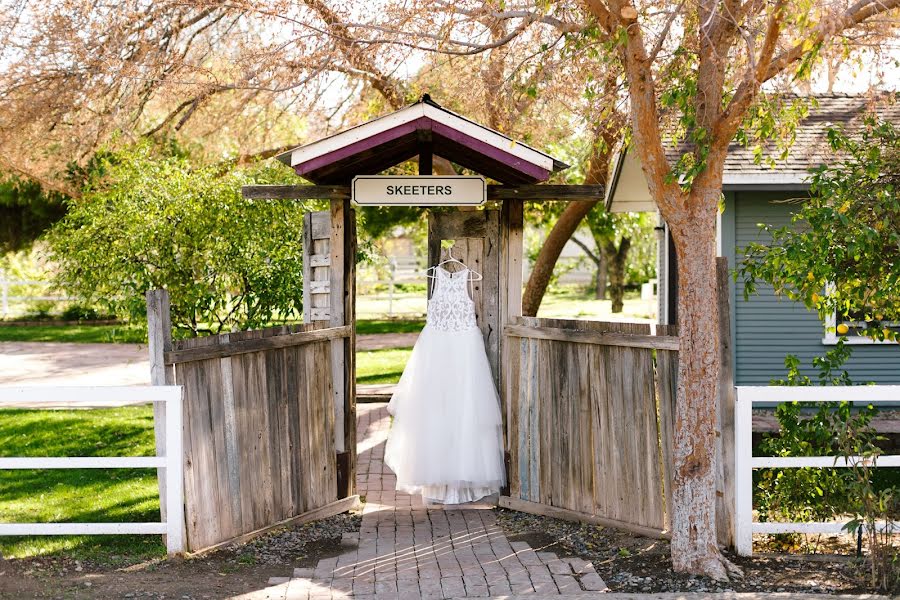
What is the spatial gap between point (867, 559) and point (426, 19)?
5769 millimetres

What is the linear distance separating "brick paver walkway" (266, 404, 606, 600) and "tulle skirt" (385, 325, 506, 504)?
7.6 inches

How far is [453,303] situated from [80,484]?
369cm

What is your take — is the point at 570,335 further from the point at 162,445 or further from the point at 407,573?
the point at 162,445

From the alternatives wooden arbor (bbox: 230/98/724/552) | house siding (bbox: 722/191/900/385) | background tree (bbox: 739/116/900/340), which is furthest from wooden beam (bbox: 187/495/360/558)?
house siding (bbox: 722/191/900/385)

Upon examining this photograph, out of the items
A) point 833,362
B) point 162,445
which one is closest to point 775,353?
point 833,362

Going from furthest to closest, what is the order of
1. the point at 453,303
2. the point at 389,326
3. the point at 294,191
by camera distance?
the point at 389,326, the point at 453,303, the point at 294,191

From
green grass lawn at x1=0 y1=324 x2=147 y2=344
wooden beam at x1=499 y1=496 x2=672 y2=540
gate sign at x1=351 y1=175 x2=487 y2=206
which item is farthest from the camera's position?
green grass lawn at x1=0 y1=324 x2=147 y2=344

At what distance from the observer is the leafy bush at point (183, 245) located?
9.12 meters

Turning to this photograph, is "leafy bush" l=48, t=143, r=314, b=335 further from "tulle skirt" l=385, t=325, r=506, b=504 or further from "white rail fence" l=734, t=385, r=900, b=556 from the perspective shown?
"white rail fence" l=734, t=385, r=900, b=556

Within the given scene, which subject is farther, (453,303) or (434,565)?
(453,303)

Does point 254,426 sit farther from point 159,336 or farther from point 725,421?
point 725,421

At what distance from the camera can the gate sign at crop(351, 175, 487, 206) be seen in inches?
281

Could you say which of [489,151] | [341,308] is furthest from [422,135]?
[341,308]

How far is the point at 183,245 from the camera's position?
918 cm
